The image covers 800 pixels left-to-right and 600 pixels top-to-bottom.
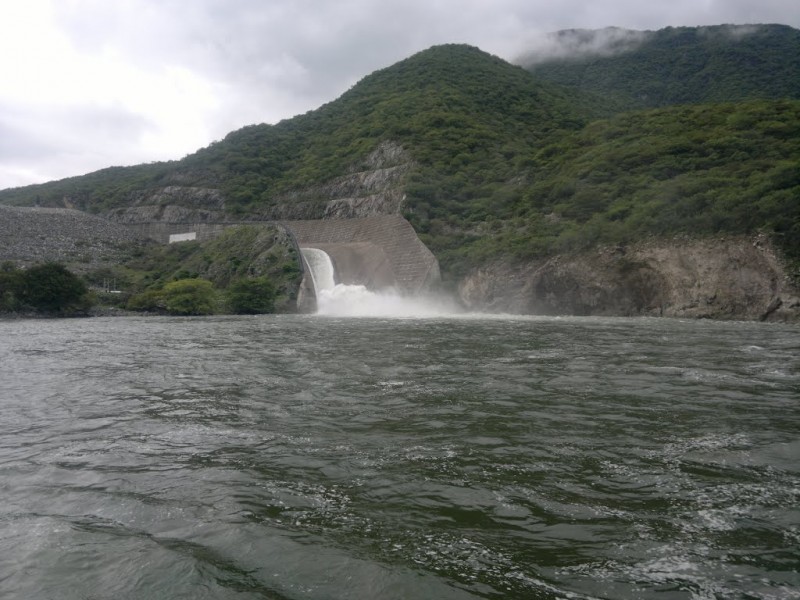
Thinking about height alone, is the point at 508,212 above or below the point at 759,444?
above

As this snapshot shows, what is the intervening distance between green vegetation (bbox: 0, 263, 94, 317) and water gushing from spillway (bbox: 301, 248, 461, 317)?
2209 cm

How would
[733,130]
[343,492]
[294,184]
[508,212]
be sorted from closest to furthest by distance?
[343,492]
[733,130]
[508,212]
[294,184]

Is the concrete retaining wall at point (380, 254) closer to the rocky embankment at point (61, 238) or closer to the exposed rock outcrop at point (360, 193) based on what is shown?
the exposed rock outcrop at point (360, 193)

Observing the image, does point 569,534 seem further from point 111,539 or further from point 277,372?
point 277,372

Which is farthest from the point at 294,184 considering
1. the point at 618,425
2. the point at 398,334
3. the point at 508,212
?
the point at 618,425

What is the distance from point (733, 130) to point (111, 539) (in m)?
61.3

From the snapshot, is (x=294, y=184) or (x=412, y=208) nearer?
(x=412, y=208)

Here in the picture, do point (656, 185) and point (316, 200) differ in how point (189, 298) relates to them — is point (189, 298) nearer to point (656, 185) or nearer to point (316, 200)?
point (316, 200)

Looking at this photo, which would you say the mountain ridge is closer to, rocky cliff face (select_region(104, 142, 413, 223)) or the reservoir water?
rocky cliff face (select_region(104, 142, 413, 223))

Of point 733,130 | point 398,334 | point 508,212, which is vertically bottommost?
point 398,334

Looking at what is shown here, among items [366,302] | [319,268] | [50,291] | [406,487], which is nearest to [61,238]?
[50,291]

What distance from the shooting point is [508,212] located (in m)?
62.8

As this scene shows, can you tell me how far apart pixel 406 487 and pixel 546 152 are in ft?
239

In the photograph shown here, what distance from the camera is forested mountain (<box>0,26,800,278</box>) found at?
144ft
